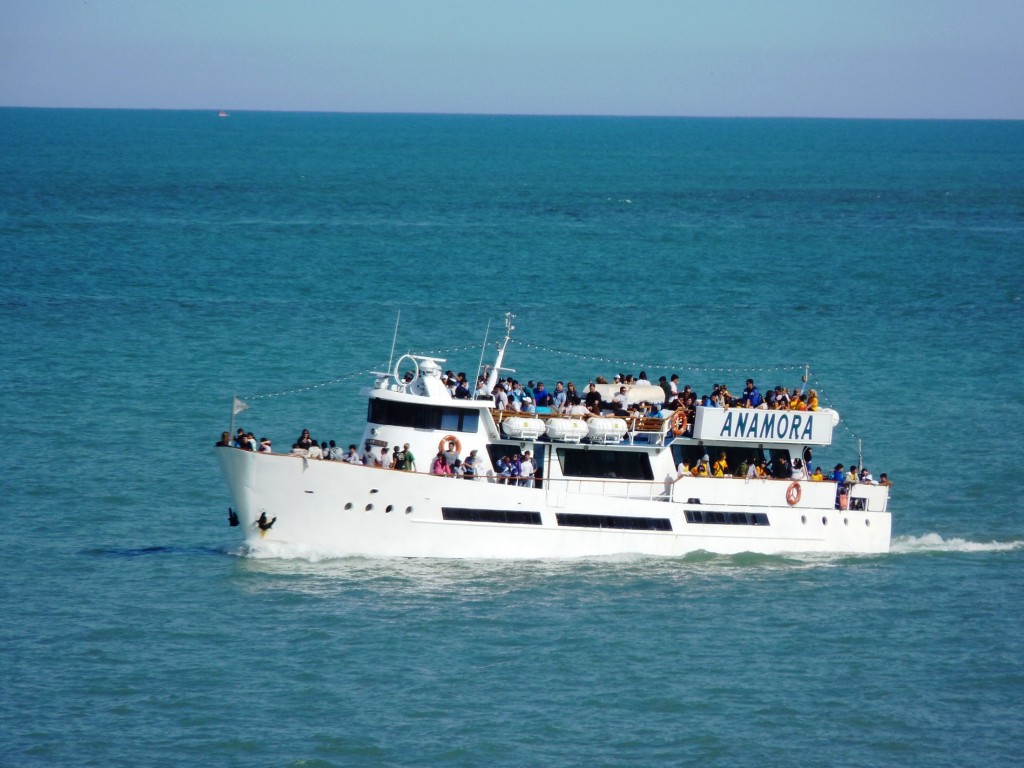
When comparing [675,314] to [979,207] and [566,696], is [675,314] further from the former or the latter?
[979,207]

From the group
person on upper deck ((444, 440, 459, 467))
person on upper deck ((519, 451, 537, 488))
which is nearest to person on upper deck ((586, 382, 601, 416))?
person on upper deck ((519, 451, 537, 488))

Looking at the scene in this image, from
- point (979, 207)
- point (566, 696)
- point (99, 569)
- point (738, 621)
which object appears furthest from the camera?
point (979, 207)

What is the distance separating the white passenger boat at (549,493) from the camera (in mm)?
36031

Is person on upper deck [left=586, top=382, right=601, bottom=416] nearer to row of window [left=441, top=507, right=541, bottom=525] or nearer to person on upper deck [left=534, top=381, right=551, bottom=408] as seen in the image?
person on upper deck [left=534, top=381, right=551, bottom=408]

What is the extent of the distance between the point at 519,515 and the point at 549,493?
2.96 feet

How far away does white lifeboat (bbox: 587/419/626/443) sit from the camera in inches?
1478

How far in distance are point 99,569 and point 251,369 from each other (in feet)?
77.9

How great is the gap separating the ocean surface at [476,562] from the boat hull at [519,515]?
57 cm

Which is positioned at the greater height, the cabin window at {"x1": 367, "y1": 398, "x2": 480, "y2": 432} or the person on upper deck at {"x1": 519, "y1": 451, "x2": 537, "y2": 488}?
the cabin window at {"x1": 367, "y1": 398, "x2": 480, "y2": 432}

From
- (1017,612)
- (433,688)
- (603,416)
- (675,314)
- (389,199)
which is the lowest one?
(433,688)

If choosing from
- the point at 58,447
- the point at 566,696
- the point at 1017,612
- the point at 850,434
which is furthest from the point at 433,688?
the point at 850,434

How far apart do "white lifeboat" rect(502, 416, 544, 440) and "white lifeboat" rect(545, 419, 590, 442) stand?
0.27 meters

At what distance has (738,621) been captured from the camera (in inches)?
1344

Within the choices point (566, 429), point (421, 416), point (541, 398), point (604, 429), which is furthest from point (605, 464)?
point (421, 416)
